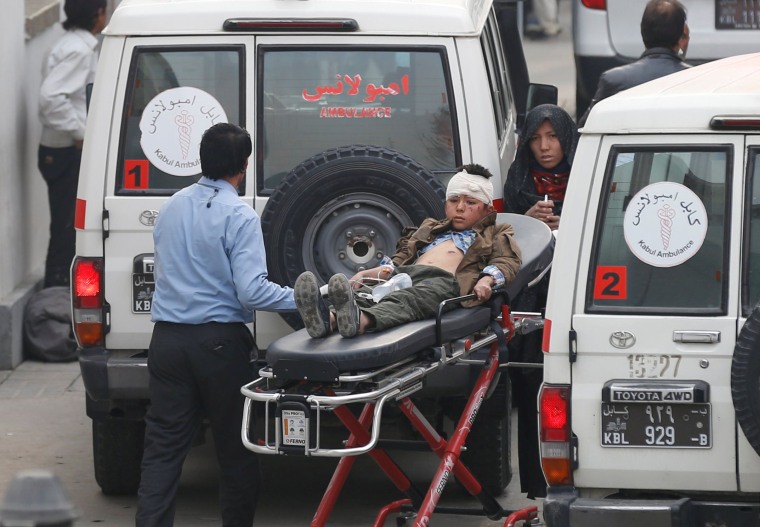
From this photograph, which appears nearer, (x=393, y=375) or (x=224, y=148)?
(x=393, y=375)

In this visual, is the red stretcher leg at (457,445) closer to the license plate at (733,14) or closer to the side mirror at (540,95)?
the side mirror at (540,95)

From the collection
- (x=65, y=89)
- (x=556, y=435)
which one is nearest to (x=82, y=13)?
(x=65, y=89)

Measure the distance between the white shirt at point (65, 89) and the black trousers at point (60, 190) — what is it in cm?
8

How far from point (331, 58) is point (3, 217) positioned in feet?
13.9

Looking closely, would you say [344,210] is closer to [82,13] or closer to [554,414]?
[554,414]

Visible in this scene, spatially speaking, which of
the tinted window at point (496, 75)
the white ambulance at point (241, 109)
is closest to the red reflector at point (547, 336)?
the white ambulance at point (241, 109)

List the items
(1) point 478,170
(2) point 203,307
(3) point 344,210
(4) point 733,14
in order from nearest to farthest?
1. (2) point 203,307
2. (1) point 478,170
3. (3) point 344,210
4. (4) point 733,14

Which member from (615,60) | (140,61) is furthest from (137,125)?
(615,60)

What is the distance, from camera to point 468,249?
6047 millimetres

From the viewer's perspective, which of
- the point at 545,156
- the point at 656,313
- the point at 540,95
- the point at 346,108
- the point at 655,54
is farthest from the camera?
the point at 540,95

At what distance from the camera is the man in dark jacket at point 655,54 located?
Result: 25.3ft

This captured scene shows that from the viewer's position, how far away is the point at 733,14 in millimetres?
10328

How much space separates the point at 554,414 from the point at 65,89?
237 inches

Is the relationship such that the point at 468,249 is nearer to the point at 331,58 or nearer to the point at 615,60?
the point at 331,58
